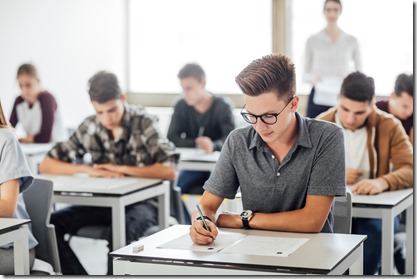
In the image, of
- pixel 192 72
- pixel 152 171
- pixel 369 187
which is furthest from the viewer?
pixel 192 72

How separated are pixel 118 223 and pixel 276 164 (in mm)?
1138

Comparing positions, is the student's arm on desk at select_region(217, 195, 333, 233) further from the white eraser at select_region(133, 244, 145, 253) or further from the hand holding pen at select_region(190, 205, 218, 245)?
the white eraser at select_region(133, 244, 145, 253)

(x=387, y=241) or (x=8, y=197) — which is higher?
(x=8, y=197)

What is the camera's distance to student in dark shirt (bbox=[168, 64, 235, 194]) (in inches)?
199

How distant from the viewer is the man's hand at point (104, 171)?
12.6 ft

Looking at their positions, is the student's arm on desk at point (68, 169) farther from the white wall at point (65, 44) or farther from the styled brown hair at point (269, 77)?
the white wall at point (65, 44)

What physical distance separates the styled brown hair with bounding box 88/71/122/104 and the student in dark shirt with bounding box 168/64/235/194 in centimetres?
125

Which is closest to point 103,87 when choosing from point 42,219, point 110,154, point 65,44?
point 110,154

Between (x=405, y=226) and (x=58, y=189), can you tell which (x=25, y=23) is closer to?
Answer: (x=58, y=189)

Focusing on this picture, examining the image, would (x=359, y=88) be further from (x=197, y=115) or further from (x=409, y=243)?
(x=197, y=115)

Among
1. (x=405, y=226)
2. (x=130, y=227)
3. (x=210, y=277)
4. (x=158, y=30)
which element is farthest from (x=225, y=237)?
(x=158, y=30)

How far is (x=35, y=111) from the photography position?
5.94 meters

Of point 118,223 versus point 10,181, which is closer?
point 10,181

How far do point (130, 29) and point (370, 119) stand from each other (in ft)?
14.3
